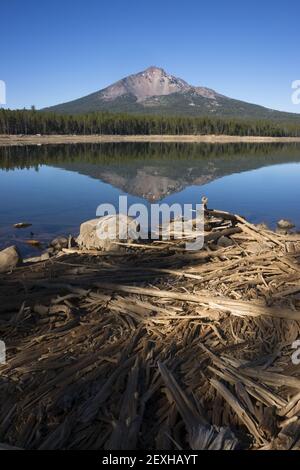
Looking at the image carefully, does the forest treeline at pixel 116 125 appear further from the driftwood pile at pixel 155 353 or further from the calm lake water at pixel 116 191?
the driftwood pile at pixel 155 353

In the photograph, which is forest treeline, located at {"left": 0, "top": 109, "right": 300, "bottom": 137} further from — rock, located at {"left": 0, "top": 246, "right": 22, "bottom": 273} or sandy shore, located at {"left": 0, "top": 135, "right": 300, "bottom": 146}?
rock, located at {"left": 0, "top": 246, "right": 22, "bottom": 273}

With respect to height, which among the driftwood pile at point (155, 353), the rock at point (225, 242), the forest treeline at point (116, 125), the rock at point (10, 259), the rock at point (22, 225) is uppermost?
the forest treeline at point (116, 125)

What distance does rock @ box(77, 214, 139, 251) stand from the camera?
8.87 metres

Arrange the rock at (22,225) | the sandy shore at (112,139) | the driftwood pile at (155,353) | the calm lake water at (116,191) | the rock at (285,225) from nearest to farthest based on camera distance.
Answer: the driftwood pile at (155,353)
the rock at (22,225)
the rock at (285,225)
the calm lake water at (116,191)
the sandy shore at (112,139)

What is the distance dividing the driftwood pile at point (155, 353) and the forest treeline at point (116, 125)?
127651 mm

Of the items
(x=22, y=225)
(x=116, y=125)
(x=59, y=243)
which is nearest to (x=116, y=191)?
(x=22, y=225)

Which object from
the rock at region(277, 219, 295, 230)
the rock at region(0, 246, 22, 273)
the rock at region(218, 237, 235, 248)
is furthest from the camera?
the rock at region(277, 219, 295, 230)

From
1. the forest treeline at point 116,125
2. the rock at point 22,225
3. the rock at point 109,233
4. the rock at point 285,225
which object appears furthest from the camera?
the forest treeline at point 116,125

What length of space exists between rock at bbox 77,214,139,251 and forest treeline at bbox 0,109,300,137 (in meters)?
124

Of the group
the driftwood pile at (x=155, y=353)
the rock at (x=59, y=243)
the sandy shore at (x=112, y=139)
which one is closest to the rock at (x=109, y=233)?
the driftwood pile at (x=155, y=353)

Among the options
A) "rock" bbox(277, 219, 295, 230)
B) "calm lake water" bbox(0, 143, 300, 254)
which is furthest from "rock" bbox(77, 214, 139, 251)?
"rock" bbox(277, 219, 295, 230)

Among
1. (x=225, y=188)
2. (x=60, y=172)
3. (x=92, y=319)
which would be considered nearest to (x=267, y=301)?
(x=92, y=319)

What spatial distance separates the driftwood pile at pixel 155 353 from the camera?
349 centimetres
